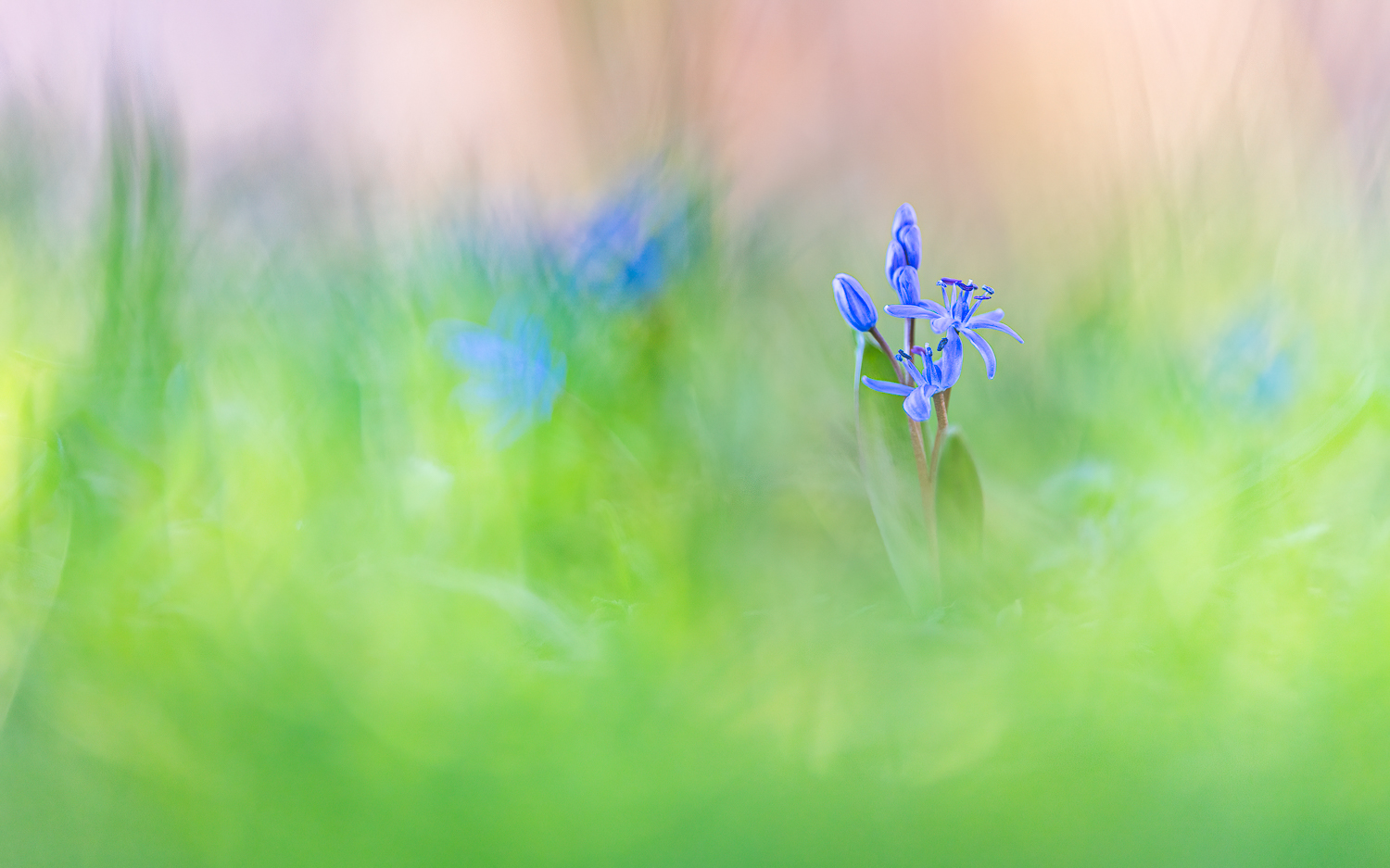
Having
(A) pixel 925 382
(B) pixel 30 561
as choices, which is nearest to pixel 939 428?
(A) pixel 925 382

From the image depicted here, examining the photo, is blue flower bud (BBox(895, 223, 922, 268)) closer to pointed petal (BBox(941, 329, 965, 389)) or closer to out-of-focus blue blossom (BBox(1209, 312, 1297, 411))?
pointed petal (BBox(941, 329, 965, 389))

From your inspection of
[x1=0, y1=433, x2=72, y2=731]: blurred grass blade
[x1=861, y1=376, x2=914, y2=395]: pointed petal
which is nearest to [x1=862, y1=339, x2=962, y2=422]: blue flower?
[x1=861, y1=376, x2=914, y2=395]: pointed petal

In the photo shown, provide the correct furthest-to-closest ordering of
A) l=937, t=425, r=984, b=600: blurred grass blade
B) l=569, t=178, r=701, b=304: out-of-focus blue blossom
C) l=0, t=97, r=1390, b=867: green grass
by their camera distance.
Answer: l=569, t=178, r=701, b=304: out-of-focus blue blossom, l=937, t=425, r=984, b=600: blurred grass blade, l=0, t=97, r=1390, b=867: green grass

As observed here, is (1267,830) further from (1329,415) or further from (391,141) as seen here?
(391,141)

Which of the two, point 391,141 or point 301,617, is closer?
point 301,617

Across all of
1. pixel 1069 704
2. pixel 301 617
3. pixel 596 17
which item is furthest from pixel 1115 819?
pixel 596 17

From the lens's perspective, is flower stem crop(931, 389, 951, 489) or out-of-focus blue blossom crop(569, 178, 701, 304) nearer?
flower stem crop(931, 389, 951, 489)

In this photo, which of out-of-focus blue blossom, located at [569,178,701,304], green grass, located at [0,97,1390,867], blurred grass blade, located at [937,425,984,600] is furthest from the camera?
out-of-focus blue blossom, located at [569,178,701,304]

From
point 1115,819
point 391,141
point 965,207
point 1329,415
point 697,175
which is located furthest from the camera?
point 965,207
